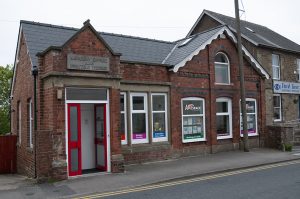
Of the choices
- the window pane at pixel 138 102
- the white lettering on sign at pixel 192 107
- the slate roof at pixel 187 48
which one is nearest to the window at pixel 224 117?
the white lettering on sign at pixel 192 107

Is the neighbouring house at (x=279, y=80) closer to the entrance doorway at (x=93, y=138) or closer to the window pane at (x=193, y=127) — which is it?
the window pane at (x=193, y=127)

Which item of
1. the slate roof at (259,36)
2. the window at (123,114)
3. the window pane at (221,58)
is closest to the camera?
the window at (123,114)

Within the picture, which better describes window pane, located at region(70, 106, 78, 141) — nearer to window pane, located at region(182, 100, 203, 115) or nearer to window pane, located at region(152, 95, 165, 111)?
window pane, located at region(152, 95, 165, 111)

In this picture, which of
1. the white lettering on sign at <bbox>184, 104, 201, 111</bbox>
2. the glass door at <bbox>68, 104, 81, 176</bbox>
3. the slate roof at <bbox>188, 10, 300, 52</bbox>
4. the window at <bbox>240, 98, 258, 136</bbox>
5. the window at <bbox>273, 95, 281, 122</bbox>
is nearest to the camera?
the glass door at <bbox>68, 104, 81, 176</bbox>

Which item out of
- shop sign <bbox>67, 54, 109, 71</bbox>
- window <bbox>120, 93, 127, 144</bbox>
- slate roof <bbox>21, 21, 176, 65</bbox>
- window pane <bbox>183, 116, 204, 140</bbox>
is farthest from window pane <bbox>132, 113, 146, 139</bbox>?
shop sign <bbox>67, 54, 109, 71</bbox>

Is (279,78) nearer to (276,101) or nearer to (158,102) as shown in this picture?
(276,101)

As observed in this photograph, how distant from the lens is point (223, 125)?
17.8 m

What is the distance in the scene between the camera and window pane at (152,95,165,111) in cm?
1523

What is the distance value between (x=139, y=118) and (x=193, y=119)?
305cm

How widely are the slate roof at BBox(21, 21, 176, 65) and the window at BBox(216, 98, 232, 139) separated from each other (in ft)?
12.6

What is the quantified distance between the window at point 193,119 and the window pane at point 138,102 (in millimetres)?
2216

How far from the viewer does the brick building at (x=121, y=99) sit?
11258mm

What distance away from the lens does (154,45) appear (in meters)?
18.5

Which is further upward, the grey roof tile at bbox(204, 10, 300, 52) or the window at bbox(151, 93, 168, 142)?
the grey roof tile at bbox(204, 10, 300, 52)
